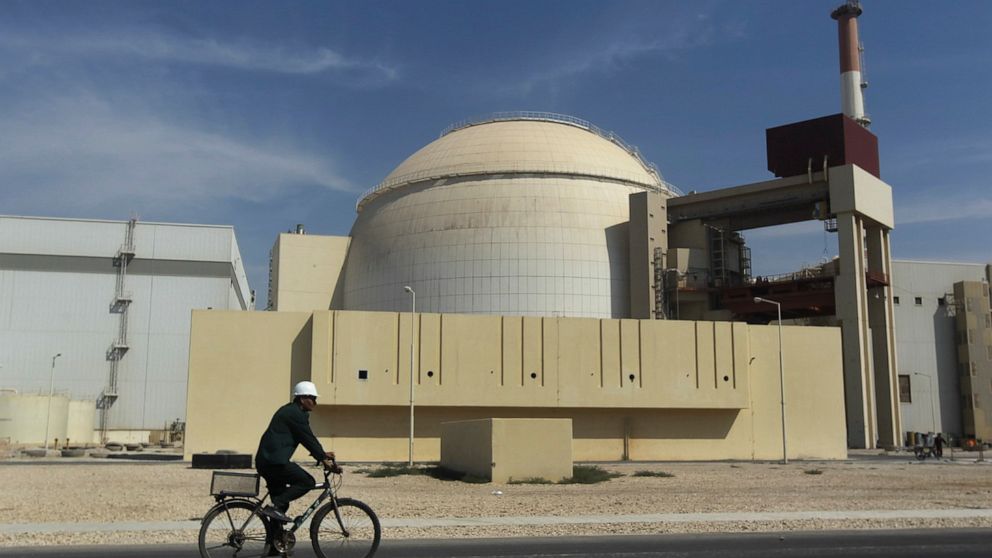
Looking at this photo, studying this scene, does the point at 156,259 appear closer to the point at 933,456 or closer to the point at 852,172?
the point at 852,172

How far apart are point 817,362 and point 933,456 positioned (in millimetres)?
8096

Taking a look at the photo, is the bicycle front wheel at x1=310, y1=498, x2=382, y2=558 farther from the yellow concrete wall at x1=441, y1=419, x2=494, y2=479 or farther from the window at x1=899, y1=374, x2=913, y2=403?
the window at x1=899, y1=374, x2=913, y2=403

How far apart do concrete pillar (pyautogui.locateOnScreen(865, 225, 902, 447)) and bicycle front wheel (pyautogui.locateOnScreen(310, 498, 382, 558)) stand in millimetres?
59789

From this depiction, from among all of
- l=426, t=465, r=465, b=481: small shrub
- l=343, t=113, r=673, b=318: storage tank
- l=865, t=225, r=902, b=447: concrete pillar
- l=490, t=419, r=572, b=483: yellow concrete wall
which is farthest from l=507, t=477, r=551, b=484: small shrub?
l=865, t=225, r=902, b=447: concrete pillar

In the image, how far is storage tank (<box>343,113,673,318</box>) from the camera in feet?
222

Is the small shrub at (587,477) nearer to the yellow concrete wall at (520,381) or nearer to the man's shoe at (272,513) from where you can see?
the yellow concrete wall at (520,381)

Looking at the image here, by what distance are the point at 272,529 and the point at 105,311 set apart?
234 feet

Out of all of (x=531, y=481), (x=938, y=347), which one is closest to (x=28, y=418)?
(x=531, y=481)

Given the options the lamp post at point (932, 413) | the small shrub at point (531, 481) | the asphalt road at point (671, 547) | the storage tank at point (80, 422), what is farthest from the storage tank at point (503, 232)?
the asphalt road at point (671, 547)

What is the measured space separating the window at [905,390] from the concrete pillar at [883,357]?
19.2 metres

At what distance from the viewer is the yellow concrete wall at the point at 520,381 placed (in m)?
47.9

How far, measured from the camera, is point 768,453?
5338 cm

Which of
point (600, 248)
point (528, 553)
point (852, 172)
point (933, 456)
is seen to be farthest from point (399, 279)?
point (528, 553)

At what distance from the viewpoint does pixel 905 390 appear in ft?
278
